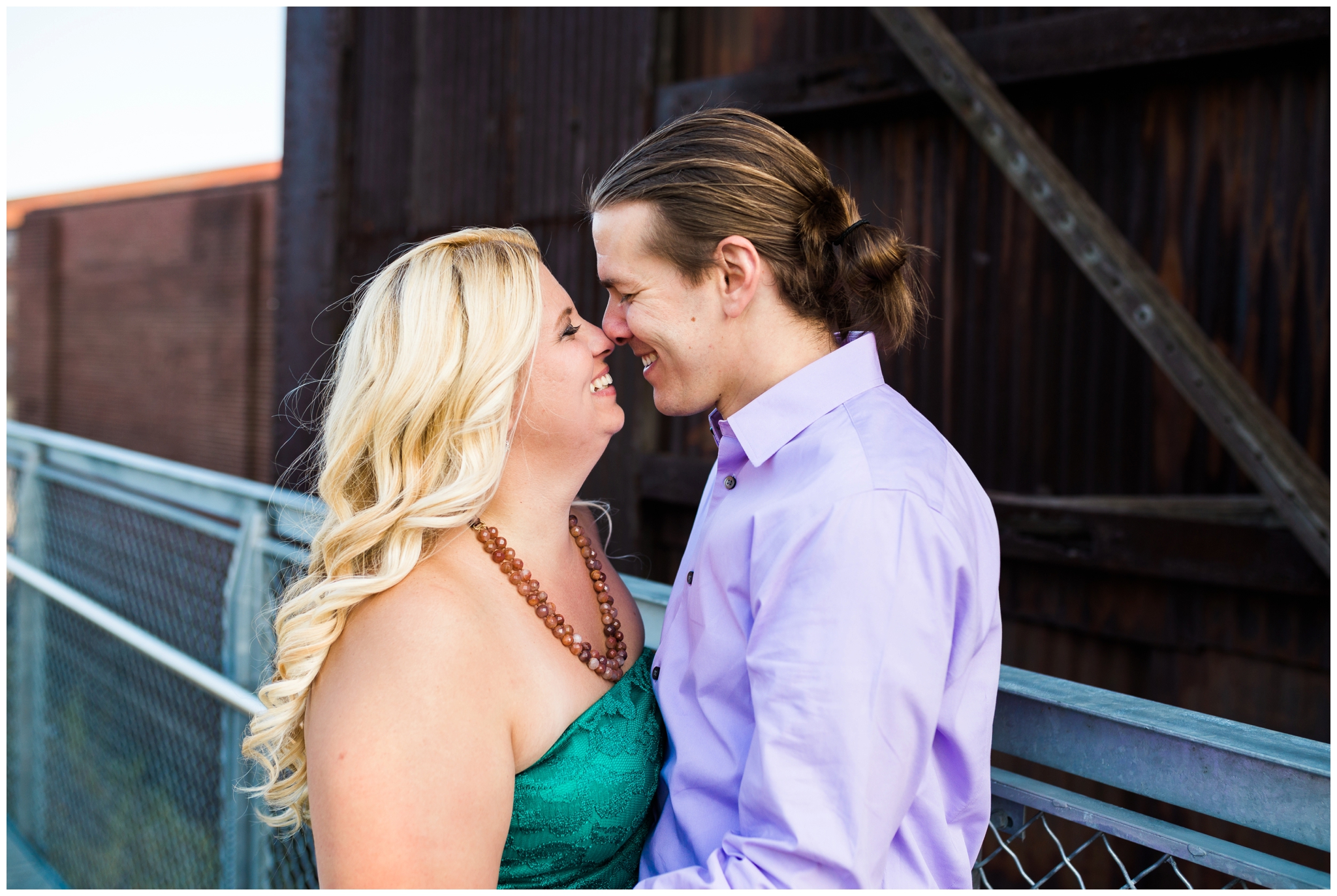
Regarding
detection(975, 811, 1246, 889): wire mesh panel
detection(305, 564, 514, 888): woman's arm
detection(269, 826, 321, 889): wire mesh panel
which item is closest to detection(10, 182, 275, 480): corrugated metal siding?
detection(269, 826, 321, 889): wire mesh panel

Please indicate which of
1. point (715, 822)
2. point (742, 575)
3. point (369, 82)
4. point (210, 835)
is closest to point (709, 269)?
point (742, 575)

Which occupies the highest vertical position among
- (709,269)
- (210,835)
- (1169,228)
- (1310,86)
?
(1310,86)

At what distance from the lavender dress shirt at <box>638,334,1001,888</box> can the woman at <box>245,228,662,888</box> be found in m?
0.17

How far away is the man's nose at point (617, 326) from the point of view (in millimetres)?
1845

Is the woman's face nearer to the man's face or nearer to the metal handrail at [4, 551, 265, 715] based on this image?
the man's face

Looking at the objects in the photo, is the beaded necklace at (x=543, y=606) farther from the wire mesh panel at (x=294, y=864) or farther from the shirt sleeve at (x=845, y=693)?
the wire mesh panel at (x=294, y=864)

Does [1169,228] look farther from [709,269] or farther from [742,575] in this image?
[742,575]

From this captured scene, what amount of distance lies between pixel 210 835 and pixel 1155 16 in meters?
4.15

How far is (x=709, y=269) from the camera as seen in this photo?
1720 millimetres

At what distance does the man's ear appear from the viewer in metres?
1.68

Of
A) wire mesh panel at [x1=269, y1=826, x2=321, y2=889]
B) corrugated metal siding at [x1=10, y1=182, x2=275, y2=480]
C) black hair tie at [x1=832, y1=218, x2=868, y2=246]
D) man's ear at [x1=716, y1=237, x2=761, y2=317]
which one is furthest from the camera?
corrugated metal siding at [x1=10, y1=182, x2=275, y2=480]

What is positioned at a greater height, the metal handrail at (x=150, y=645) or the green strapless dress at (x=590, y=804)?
the green strapless dress at (x=590, y=804)

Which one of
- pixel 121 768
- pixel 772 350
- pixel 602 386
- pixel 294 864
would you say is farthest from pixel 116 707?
pixel 772 350

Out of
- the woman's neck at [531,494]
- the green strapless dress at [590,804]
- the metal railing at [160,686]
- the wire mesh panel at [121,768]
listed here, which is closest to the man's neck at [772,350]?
the woman's neck at [531,494]
